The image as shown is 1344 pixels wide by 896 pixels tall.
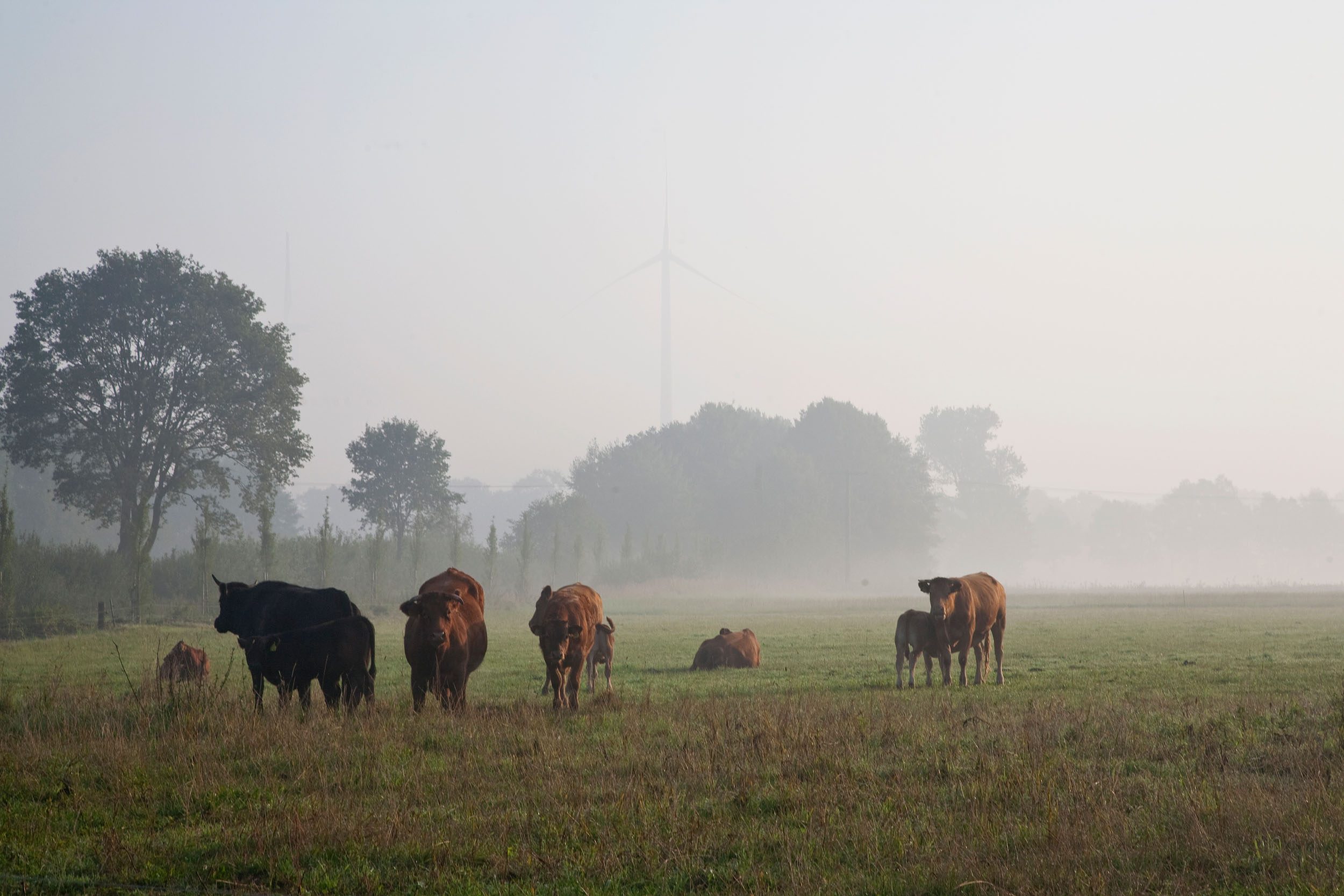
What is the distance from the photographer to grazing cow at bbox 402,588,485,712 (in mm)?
12383

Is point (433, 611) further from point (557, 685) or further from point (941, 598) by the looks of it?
point (941, 598)

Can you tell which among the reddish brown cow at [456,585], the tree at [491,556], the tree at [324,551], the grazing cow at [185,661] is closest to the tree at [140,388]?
the tree at [324,551]

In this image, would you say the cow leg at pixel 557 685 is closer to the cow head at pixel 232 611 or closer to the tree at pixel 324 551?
the cow head at pixel 232 611

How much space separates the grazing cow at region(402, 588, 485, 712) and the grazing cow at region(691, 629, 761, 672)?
7.36 metres

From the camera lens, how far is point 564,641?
13281mm

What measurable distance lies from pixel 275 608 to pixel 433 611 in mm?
2336

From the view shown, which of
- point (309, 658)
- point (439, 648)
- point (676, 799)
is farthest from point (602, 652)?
point (676, 799)

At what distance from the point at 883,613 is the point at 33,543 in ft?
116

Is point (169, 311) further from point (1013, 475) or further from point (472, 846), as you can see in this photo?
point (1013, 475)

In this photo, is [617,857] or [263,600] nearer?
[617,857]

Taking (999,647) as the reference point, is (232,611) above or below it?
above

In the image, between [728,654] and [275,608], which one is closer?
[275,608]

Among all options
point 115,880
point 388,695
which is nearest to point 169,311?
point 388,695

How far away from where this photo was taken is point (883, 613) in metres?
46.5
